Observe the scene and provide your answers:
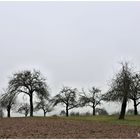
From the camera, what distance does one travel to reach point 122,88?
41.4 m

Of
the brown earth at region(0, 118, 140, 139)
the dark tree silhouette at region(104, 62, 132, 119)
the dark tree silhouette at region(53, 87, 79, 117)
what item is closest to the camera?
the brown earth at region(0, 118, 140, 139)

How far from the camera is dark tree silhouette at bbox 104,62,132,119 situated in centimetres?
4120

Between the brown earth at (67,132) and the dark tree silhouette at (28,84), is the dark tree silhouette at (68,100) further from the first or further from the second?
the brown earth at (67,132)

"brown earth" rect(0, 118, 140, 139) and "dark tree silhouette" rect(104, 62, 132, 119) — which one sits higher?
"dark tree silhouette" rect(104, 62, 132, 119)

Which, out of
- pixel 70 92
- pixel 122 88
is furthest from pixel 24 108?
pixel 122 88

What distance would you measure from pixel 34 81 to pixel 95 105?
3000cm

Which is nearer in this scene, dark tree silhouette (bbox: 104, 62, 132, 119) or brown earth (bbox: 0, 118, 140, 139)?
brown earth (bbox: 0, 118, 140, 139)

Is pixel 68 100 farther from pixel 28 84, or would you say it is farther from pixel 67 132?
pixel 67 132

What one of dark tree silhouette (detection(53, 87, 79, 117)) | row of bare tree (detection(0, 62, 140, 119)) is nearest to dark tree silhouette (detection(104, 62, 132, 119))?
row of bare tree (detection(0, 62, 140, 119))

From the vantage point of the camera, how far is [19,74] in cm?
5834

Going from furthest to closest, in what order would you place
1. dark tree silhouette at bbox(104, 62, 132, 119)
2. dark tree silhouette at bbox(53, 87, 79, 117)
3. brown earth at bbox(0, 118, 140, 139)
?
dark tree silhouette at bbox(53, 87, 79, 117) < dark tree silhouette at bbox(104, 62, 132, 119) < brown earth at bbox(0, 118, 140, 139)

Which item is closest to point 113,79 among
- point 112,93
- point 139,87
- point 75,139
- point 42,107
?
point 112,93

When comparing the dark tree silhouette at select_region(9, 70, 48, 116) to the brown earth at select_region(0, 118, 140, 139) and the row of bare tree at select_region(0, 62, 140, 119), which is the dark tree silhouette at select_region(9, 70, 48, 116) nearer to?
the row of bare tree at select_region(0, 62, 140, 119)

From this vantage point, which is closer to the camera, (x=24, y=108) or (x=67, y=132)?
(x=67, y=132)
